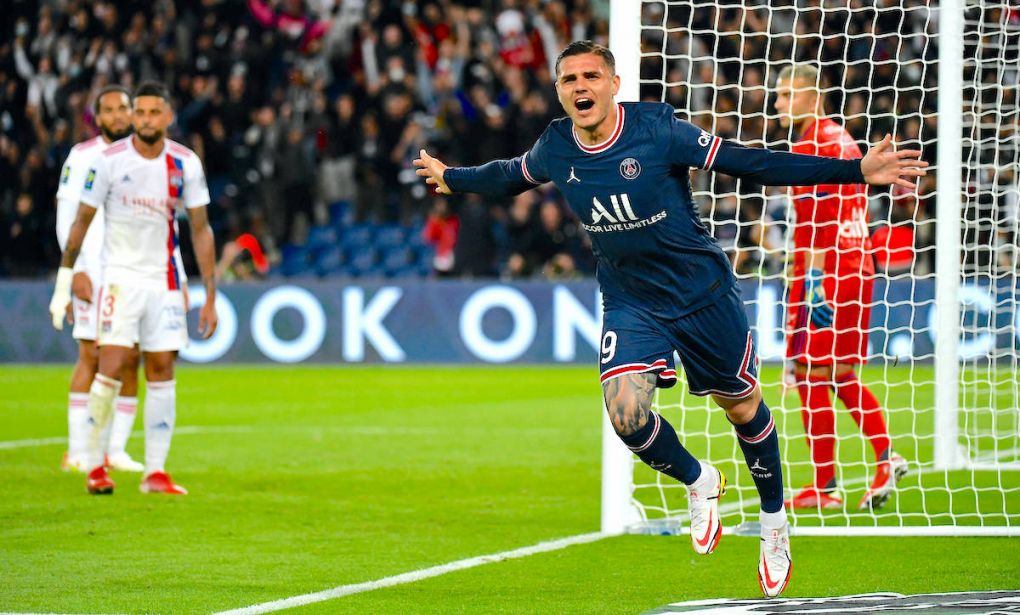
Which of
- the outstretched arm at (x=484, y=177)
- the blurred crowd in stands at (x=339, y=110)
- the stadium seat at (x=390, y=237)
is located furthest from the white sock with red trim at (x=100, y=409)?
the stadium seat at (x=390, y=237)

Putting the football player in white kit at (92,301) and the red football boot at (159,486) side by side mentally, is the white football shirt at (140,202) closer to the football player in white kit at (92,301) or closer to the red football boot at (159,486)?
the football player in white kit at (92,301)

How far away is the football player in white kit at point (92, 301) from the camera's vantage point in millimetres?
8945

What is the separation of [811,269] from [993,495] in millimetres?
1698

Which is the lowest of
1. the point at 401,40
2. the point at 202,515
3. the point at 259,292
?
the point at 202,515

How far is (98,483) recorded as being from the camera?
829 cm

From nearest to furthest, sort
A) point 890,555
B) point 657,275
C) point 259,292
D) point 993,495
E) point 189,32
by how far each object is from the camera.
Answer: point 657,275
point 890,555
point 993,495
point 259,292
point 189,32

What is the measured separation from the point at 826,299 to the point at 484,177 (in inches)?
104

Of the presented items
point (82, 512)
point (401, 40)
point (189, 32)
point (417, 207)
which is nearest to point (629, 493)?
point (82, 512)

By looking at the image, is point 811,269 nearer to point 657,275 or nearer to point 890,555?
point 890,555

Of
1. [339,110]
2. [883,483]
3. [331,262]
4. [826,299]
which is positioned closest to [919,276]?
[826,299]

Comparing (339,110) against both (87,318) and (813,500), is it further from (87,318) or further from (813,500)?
(813,500)

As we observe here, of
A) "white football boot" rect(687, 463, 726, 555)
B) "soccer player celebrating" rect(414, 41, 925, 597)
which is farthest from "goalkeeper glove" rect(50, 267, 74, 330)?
"white football boot" rect(687, 463, 726, 555)

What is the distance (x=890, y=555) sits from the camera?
20.9 ft

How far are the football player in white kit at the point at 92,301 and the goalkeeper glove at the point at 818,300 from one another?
3.59 metres
